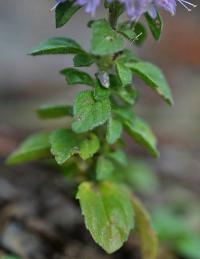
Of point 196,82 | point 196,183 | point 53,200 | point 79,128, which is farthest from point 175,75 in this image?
point 79,128

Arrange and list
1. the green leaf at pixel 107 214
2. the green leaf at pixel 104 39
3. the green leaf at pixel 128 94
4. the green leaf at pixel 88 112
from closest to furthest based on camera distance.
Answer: the green leaf at pixel 104 39
the green leaf at pixel 88 112
the green leaf at pixel 107 214
the green leaf at pixel 128 94

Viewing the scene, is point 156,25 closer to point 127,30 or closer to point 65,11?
point 127,30

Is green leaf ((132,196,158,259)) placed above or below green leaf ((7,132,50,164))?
below

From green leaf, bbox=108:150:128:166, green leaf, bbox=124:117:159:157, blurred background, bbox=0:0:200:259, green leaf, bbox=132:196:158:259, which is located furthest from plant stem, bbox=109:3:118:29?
blurred background, bbox=0:0:200:259

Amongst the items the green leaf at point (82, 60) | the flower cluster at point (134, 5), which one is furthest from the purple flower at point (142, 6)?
the green leaf at point (82, 60)

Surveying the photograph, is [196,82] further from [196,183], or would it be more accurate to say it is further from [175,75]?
[196,183]

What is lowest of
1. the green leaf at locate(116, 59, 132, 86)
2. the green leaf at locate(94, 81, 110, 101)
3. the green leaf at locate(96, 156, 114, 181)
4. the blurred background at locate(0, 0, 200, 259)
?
the blurred background at locate(0, 0, 200, 259)

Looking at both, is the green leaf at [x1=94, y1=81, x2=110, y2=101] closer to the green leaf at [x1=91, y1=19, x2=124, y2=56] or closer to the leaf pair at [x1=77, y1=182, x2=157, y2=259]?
the green leaf at [x1=91, y1=19, x2=124, y2=56]

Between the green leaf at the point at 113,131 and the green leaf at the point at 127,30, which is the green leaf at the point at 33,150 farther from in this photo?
the green leaf at the point at 127,30
